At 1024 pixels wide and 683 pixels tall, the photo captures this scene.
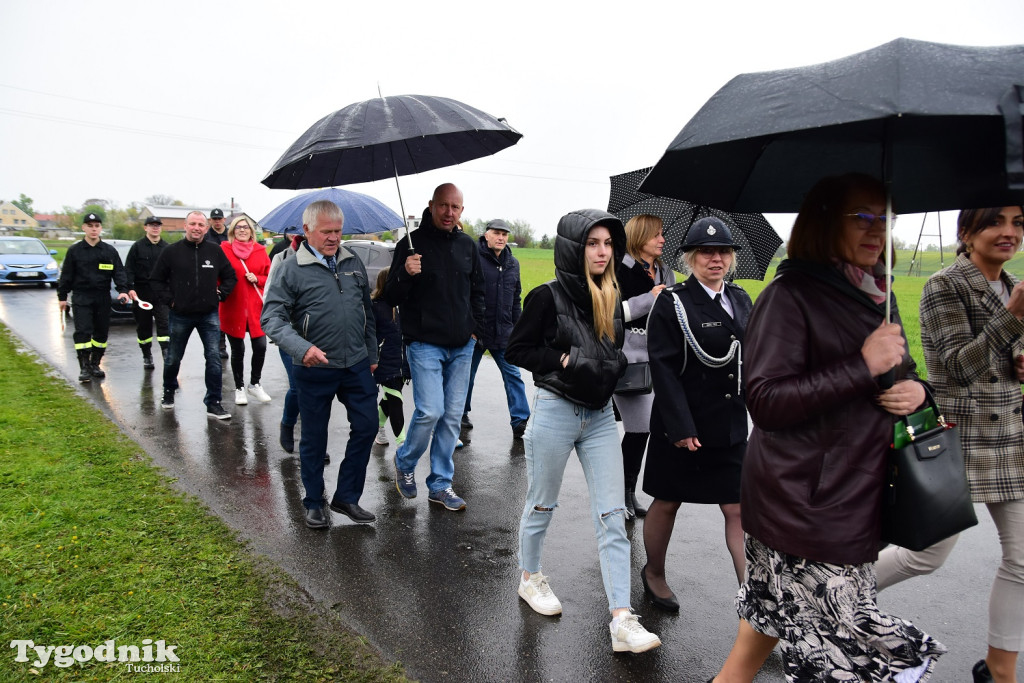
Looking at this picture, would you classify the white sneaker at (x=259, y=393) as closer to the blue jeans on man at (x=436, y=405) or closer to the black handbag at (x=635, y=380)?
the blue jeans on man at (x=436, y=405)

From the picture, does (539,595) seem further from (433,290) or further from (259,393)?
(259,393)

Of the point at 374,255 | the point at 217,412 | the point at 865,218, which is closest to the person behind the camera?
the point at 865,218

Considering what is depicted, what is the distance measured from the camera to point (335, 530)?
4602 millimetres

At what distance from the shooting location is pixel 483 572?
159 inches

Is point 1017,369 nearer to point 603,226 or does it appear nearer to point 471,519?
point 603,226

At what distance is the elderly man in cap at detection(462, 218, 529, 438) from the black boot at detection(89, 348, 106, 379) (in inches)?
217

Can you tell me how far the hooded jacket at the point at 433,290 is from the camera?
4879 millimetres

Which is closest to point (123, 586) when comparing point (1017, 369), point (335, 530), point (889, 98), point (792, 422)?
point (335, 530)

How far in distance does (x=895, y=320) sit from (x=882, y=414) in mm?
327

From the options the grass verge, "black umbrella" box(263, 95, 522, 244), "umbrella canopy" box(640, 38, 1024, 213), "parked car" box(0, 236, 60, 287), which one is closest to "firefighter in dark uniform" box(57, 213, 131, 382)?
the grass verge

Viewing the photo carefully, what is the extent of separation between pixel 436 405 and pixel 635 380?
1419mm

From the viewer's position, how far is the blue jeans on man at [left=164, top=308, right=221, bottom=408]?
7395mm

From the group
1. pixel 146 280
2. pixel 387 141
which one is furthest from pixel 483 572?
pixel 146 280

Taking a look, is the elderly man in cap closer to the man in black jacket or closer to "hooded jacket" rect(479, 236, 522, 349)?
"hooded jacket" rect(479, 236, 522, 349)
